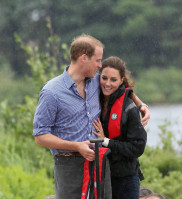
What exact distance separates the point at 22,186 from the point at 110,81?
7.92 ft

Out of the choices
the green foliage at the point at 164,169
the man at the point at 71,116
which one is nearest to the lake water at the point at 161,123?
the green foliage at the point at 164,169

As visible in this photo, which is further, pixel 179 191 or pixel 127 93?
pixel 179 191

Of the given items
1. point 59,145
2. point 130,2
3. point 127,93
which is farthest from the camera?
point 130,2

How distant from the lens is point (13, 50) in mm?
26750

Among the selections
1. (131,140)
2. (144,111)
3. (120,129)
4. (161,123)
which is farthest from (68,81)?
(161,123)

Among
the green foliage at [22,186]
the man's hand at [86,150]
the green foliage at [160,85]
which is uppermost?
the green foliage at [160,85]

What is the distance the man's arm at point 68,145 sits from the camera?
2.94m

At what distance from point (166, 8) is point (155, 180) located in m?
22.9

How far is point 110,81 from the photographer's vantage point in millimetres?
3213

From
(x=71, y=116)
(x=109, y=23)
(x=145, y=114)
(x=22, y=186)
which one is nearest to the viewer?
(x=71, y=116)

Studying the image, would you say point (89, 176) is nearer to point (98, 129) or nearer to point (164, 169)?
point (98, 129)

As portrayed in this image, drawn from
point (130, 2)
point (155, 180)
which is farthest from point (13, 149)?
point (130, 2)

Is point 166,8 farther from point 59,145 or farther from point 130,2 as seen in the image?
point 59,145

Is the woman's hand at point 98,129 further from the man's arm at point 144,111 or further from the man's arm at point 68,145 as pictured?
the man's arm at point 144,111
